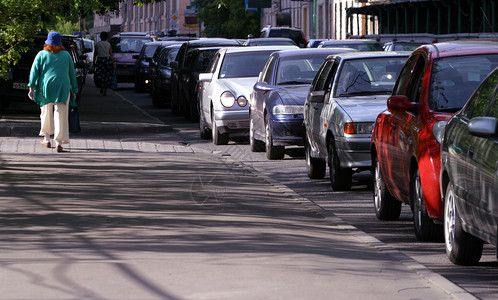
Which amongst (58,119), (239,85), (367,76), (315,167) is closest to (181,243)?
(367,76)

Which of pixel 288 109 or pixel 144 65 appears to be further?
pixel 144 65

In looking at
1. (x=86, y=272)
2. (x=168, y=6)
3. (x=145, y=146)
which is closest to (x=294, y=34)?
(x=145, y=146)

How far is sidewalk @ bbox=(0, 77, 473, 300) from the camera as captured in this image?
23.8ft

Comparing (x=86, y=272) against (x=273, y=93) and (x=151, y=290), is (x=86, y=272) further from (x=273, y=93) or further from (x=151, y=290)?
(x=273, y=93)

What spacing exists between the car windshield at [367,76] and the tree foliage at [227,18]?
6383 centimetres

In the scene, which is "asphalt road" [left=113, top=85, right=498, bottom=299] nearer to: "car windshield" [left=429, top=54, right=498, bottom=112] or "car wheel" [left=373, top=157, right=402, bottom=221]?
"car wheel" [left=373, top=157, right=402, bottom=221]

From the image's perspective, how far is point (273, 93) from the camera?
17.2m

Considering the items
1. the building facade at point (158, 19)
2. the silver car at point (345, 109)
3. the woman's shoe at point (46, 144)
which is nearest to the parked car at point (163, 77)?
the woman's shoe at point (46, 144)

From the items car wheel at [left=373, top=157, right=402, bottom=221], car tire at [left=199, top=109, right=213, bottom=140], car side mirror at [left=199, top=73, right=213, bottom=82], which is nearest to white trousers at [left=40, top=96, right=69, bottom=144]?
car side mirror at [left=199, top=73, right=213, bottom=82]

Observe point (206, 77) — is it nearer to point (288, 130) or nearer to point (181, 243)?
point (288, 130)

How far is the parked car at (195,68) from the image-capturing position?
25.6m

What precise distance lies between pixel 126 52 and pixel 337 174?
3631 centimetres

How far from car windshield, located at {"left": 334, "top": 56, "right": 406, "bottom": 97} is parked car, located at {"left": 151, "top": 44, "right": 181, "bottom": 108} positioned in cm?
1760

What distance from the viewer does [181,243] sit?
899 centimetres
